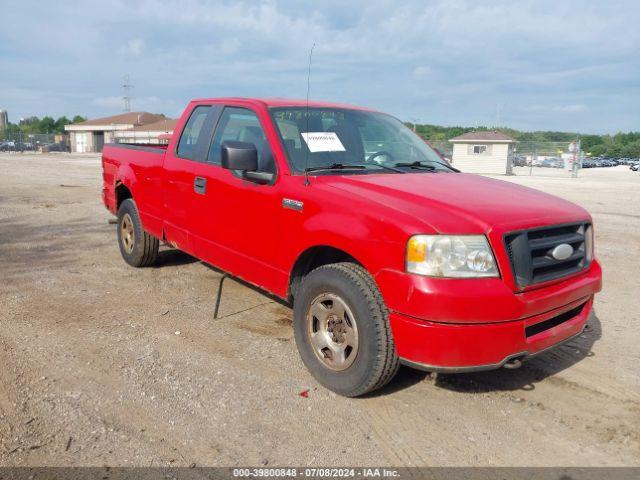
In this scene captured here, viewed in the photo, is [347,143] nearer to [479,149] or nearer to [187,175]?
[187,175]

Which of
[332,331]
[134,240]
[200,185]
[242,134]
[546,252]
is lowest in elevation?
[332,331]

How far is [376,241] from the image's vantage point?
120 inches

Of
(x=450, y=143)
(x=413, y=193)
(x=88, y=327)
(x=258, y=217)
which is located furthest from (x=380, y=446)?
(x=450, y=143)

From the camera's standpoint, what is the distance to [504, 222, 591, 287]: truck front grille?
2.94 m

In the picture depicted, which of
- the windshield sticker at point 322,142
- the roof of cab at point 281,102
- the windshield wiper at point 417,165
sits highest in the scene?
the roof of cab at point 281,102

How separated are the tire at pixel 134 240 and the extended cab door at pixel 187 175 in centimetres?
78

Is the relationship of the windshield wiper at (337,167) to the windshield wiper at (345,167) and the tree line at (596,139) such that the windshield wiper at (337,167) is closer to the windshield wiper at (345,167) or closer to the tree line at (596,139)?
the windshield wiper at (345,167)

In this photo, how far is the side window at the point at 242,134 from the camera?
13.2ft

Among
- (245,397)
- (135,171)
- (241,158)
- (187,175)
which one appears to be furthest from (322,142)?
(135,171)

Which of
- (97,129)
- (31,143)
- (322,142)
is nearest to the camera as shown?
(322,142)

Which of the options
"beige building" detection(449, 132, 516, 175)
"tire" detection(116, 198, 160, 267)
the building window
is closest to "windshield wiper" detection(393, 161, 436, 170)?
"tire" detection(116, 198, 160, 267)

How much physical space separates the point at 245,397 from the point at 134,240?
3362mm

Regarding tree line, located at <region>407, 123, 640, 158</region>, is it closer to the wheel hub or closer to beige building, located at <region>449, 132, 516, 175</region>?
beige building, located at <region>449, 132, 516, 175</region>

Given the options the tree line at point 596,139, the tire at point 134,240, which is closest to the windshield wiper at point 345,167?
the tire at point 134,240
